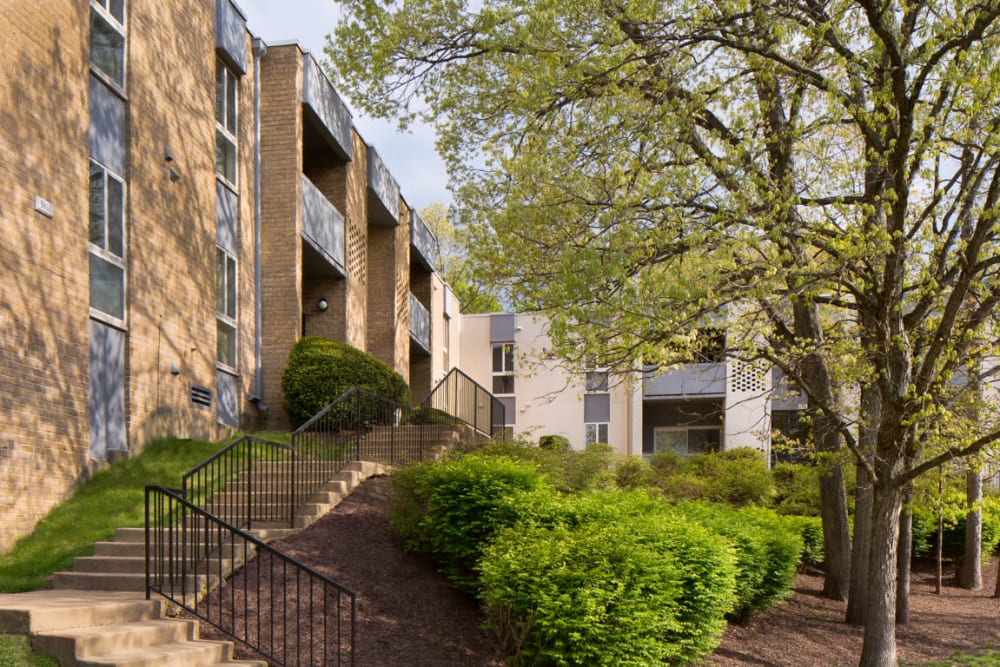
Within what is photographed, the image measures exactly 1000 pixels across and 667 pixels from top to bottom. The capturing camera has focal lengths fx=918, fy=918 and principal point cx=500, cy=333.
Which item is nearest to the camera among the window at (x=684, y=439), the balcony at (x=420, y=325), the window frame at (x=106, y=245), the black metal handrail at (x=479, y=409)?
the window frame at (x=106, y=245)

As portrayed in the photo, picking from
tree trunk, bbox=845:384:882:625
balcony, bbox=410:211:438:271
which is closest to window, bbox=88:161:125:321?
tree trunk, bbox=845:384:882:625

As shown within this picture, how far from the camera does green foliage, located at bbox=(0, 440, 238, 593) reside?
9016 mm

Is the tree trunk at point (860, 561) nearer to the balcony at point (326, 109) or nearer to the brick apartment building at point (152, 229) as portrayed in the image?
the brick apartment building at point (152, 229)

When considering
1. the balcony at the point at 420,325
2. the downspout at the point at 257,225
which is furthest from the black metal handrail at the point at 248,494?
the balcony at the point at 420,325

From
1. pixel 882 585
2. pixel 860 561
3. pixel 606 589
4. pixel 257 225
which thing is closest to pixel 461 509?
pixel 606 589

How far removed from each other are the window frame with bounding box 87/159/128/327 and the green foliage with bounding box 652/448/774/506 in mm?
10973

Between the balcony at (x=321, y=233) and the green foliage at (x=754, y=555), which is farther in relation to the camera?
the balcony at (x=321, y=233)

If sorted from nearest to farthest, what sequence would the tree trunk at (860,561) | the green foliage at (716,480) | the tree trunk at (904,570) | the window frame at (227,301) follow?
the tree trunk at (860,561)
the tree trunk at (904,570)
the window frame at (227,301)
the green foliage at (716,480)

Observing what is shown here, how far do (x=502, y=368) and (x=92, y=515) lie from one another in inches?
1112

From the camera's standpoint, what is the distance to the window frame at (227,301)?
15.3 m

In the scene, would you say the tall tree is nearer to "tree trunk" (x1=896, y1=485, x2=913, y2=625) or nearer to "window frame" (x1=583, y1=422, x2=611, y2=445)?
"tree trunk" (x1=896, y1=485, x2=913, y2=625)

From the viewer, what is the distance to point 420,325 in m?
28.5

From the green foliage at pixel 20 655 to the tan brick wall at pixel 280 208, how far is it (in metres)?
10.4

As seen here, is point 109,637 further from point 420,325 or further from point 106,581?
point 420,325
